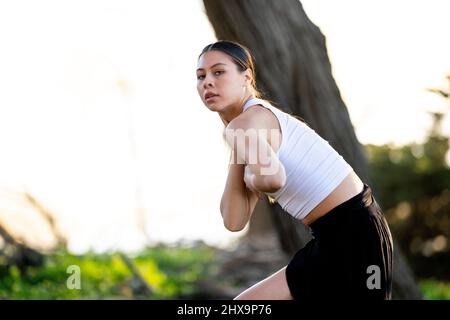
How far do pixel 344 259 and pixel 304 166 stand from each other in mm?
446

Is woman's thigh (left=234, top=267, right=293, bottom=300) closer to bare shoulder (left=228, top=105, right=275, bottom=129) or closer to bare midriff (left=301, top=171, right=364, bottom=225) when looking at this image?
bare midriff (left=301, top=171, right=364, bottom=225)

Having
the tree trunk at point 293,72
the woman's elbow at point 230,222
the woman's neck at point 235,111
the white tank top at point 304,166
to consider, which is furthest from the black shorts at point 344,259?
the tree trunk at point 293,72

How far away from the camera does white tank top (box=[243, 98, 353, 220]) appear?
11.7 ft

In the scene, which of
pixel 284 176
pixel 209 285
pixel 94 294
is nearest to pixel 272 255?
pixel 209 285

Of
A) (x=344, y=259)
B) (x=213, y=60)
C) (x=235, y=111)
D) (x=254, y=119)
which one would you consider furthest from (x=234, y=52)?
(x=344, y=259)

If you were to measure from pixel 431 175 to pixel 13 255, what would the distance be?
7.08 m

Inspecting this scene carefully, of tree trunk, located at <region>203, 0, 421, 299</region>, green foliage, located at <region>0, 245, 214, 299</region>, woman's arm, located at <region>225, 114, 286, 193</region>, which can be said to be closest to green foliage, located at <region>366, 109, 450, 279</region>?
green foliage, located at <region>0, 245, 214, 299</region>

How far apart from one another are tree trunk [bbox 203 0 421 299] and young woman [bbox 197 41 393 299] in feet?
8.78

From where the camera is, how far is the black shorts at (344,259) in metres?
3.59

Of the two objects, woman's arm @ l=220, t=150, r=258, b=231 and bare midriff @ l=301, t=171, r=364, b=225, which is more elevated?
woman's arm @ l=220, t=150, r=258, b=231

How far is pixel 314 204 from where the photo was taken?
11.9 ft

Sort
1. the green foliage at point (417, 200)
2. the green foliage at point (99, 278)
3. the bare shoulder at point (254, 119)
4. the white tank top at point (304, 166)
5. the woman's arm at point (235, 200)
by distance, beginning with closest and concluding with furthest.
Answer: the bare shoulder at point (254, 119) → the white tank top at point (304, 166) → the woman's arm at point (235, 200) → the green foliage at point (99, 278) → the green foliage at point (417, 200)

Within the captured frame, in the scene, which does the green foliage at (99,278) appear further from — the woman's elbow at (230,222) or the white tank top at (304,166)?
the white tank top at (304,166)

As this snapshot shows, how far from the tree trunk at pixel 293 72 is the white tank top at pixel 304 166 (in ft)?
9.39
